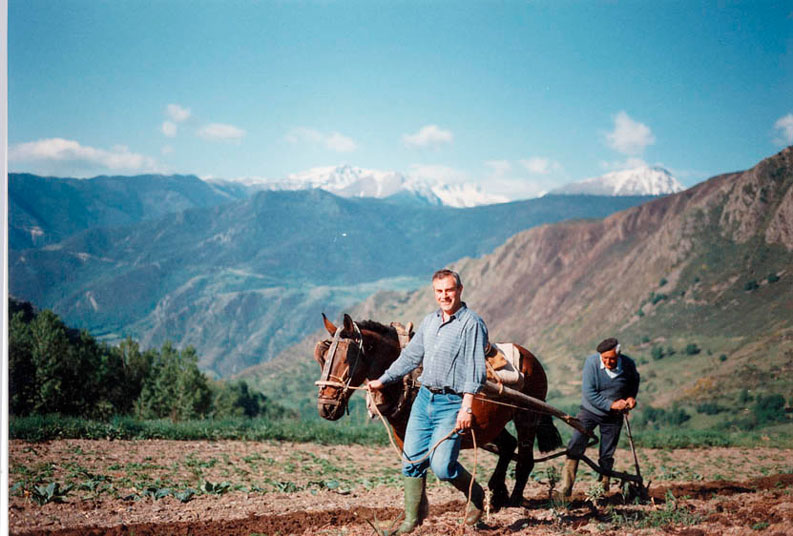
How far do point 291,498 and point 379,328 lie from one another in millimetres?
2958

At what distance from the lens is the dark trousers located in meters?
6.38

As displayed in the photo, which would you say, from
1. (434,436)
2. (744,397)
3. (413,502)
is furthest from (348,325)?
(744,397)

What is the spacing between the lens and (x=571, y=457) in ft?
21.1

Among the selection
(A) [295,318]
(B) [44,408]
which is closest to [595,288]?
(B) [44,408]

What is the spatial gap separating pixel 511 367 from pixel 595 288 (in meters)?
58.8

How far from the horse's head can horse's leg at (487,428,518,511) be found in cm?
197

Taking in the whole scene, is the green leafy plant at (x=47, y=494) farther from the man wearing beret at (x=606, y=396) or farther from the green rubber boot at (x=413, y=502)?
the man wearing beret at (x=606, y=396)

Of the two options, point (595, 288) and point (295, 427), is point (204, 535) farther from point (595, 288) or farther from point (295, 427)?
point (595, 288)

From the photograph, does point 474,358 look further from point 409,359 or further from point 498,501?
point 498,501

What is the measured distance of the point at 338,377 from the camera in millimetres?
5055

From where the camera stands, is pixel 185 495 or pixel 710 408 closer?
pixel 185 495

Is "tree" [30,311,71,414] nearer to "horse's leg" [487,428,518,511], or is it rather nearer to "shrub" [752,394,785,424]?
"horse's leg" [487,428,518,511]

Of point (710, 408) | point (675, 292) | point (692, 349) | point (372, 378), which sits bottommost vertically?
point (710, 408)

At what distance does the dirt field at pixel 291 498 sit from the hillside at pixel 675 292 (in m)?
24.7
